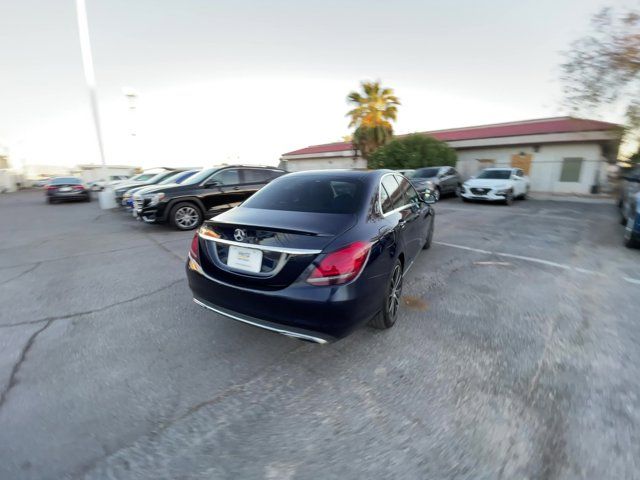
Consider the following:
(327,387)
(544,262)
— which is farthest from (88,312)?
(544,262)

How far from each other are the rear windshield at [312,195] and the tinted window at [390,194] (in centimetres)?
30

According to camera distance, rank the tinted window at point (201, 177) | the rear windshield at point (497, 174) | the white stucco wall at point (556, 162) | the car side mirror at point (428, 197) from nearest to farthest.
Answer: the car side mirror at point (428, 197)
the tinted window at point (201, 177)
the rear windshield at point (497, 174)
the white stucco wall at point (556, 162)

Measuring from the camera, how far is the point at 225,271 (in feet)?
8.49

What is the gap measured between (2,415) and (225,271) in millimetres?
1682

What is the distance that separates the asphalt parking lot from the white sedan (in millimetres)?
9283

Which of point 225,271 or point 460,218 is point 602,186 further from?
point 225,271

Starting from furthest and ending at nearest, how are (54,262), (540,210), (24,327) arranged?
(540,210) → (54,262) → (24,327)

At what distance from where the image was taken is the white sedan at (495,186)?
42.2 ft

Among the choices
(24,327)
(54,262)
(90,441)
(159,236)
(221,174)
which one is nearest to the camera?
(90,441)

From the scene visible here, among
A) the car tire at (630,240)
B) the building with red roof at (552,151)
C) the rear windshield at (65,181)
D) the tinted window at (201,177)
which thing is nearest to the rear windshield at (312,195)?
the tinted window at (201,177)

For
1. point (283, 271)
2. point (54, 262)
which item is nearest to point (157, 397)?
point (283, 271)

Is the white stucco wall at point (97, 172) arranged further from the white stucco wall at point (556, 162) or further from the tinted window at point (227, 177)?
the white stucco wall at point (556, 162)

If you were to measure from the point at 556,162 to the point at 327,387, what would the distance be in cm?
2269

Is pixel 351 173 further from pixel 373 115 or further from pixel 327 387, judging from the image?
pixel 373 115
